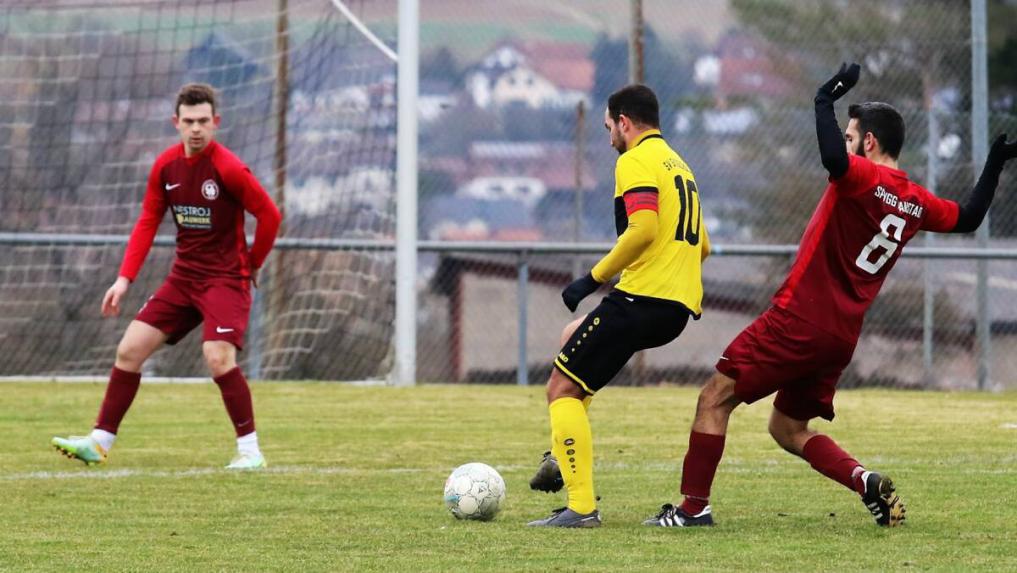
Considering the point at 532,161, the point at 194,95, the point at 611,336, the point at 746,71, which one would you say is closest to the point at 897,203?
the point at 611,336

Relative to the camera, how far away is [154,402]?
13.7 meters

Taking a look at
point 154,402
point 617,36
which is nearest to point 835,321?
point 154,402

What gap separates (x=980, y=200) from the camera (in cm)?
731

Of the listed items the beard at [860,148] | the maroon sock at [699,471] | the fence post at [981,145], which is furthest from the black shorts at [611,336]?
the fence post at [981,145]

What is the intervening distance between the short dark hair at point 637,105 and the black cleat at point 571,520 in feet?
5.25

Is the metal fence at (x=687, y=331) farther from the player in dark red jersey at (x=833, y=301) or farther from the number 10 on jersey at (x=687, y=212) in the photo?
the player in dark red jersey at (x=833, y=301)

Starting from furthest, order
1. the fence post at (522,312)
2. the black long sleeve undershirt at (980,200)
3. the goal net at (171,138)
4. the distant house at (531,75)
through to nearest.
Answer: the distant house at (531,75), the fence post at (522,312), the goal net at (171,138), the black long sleeve undershirt at (980,200)

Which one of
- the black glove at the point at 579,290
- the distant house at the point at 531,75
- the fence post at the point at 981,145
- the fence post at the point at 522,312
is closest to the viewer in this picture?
the black glove at the point at 579,290

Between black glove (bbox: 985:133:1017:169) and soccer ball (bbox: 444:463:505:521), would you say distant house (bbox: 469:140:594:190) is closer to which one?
black glove (bbox: 985:133:1017:169)

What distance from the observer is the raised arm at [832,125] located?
658 centimetres

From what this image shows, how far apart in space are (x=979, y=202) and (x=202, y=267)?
4284 mm

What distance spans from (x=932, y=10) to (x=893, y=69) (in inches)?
30.3

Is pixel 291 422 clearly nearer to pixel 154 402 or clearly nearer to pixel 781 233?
pixel 154 402

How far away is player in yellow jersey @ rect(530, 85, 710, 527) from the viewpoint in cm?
695
